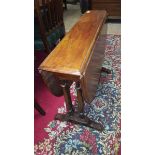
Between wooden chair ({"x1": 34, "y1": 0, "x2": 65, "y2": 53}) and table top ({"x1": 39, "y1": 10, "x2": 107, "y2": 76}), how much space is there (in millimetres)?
432

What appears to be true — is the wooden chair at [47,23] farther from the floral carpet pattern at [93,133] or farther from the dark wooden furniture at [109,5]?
the dark wooden furniture at [109,5]

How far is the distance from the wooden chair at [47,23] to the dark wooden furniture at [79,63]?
41 centimetres

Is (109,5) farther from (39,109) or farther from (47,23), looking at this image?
(39,109)

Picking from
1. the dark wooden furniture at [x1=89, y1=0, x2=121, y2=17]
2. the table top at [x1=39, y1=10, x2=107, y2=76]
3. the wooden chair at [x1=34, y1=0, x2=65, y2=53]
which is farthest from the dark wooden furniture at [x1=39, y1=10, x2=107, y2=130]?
the dark wooden furniture at [x1=89, y1=0, x2=121, y2=17]

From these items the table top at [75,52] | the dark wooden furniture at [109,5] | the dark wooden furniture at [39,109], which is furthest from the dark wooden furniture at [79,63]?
the dark wooden furniture at [109,5]

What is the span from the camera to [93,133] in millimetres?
1748

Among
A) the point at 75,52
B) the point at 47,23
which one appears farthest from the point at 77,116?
the point at 47,23

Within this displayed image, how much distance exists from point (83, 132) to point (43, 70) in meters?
0.64

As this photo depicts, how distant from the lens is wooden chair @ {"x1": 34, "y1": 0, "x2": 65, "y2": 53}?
213 centimetres

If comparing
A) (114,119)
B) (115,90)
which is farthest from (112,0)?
(114,119)

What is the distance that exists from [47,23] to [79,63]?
1030 mm

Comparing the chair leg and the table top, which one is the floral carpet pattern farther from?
the table top
